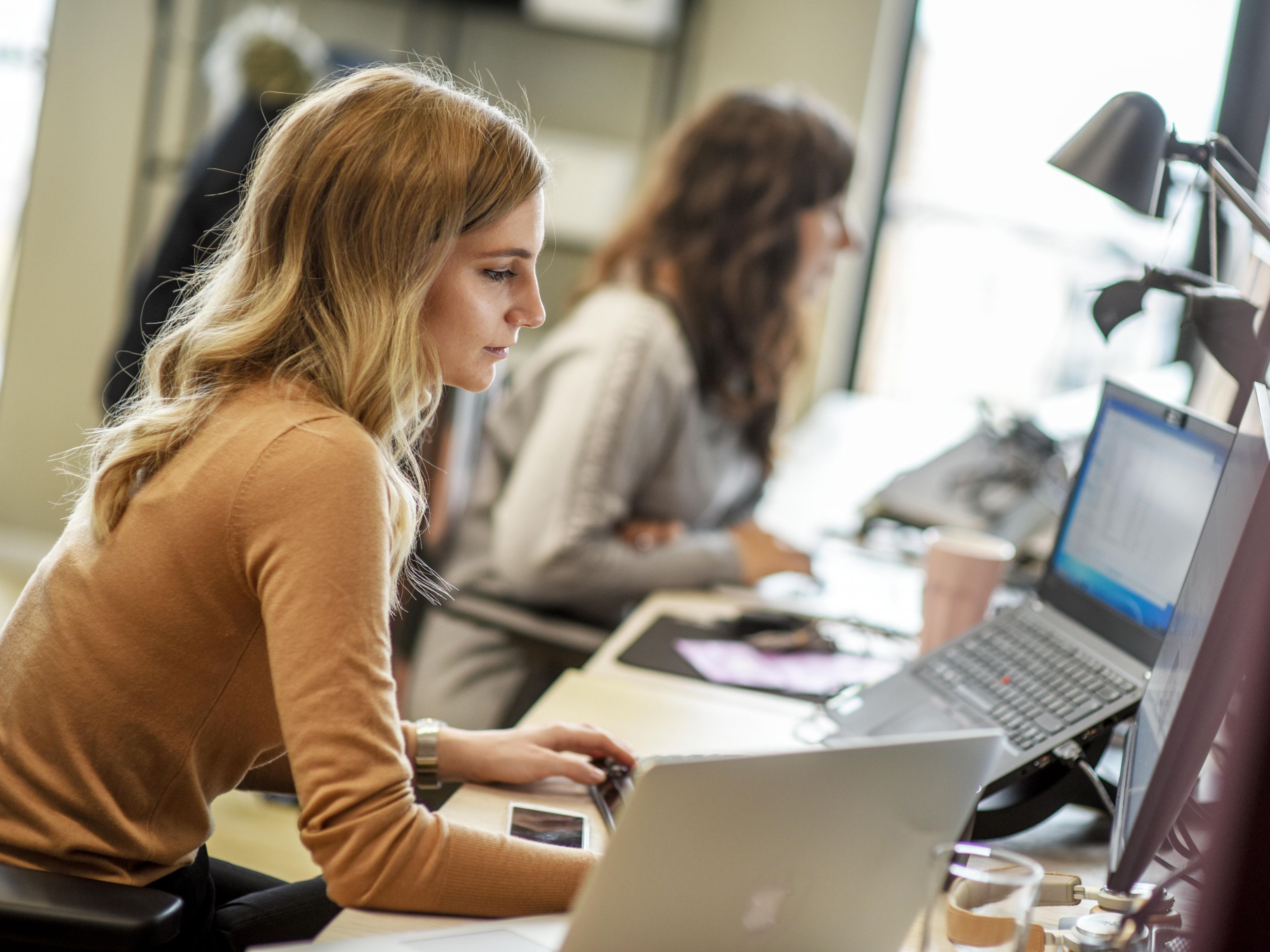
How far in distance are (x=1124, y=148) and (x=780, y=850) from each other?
0.82 meters

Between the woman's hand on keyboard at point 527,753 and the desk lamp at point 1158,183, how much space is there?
656mm

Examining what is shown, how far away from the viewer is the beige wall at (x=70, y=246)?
3.62m

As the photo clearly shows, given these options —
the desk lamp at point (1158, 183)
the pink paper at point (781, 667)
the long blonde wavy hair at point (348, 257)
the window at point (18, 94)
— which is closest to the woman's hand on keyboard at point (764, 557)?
the pink paper at point (781, 667)

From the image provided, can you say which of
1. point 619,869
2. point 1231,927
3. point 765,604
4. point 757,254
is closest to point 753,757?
point 619,869

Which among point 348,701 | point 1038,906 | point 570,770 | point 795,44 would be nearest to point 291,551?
point 348,701

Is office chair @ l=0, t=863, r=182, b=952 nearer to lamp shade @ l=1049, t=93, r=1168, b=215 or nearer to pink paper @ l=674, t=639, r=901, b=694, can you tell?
pink paper @ l=674, t=639, r=901, b=694

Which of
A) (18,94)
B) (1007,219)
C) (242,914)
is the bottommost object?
(242,914)

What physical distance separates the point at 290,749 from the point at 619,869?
0.94 ft

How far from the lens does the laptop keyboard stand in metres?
1.10

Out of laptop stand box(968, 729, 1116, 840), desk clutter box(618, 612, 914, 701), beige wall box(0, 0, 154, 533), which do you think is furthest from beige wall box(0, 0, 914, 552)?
laptop stand box(968, 729, 1116, 840)

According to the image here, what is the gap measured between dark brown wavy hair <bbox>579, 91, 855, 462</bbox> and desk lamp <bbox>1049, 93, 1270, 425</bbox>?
760 mm

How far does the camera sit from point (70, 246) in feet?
12.1

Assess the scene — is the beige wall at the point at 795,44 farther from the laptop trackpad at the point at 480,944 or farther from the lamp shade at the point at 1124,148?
the laptop trackpad at the point at 480,944

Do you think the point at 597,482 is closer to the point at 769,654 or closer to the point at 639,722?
the point at 769,654
